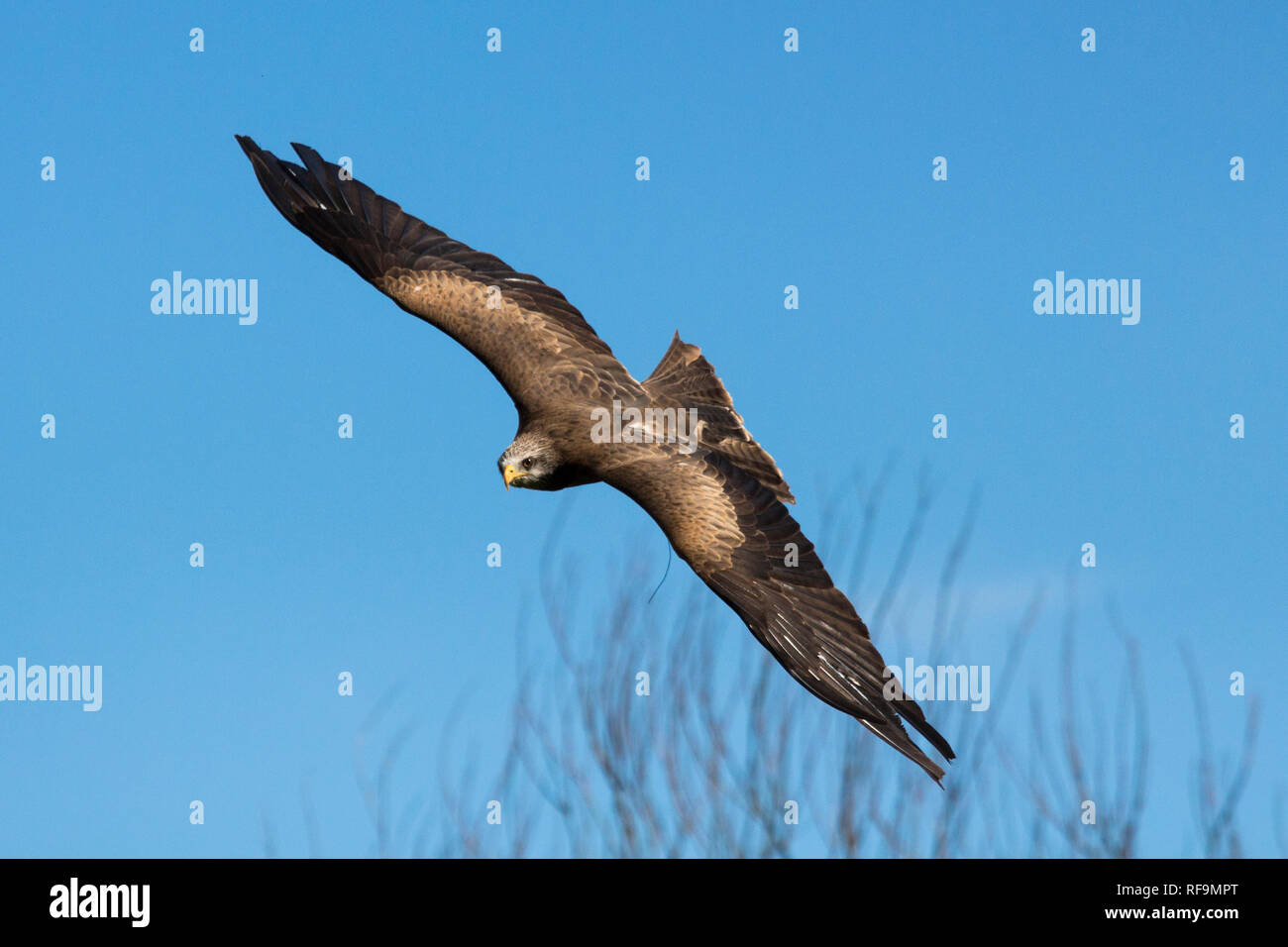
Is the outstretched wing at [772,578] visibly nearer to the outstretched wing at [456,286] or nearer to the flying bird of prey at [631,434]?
the flying bird of prey at [631,434]

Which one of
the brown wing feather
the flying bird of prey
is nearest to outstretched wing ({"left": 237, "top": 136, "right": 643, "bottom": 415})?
the flying bird of prey

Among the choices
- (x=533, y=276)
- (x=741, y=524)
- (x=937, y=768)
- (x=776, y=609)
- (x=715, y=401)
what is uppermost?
(x=533, y=276)

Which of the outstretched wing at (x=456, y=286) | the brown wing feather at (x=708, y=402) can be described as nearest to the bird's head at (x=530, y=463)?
the outstretched wing at (x=456, y=286)

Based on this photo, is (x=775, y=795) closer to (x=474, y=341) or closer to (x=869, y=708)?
(x=869, y=708)

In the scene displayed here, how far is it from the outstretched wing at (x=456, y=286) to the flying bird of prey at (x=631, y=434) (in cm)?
1

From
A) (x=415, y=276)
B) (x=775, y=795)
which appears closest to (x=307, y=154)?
(x=415, y=276)

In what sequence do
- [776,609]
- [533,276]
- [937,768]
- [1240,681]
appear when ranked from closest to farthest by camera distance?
1. [937,768]
2. [776,609]
3. [1240,681]
4. [533,276]

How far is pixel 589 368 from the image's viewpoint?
10.3 meters

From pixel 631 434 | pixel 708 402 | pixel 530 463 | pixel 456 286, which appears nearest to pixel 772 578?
pixel 631 434

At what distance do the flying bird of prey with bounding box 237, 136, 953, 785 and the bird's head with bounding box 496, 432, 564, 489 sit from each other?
0.01 metres

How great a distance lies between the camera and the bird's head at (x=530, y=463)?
9.86 meters

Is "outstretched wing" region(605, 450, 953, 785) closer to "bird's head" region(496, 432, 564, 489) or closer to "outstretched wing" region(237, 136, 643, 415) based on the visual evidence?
"bird's head" region(496, 432, 564, 489)

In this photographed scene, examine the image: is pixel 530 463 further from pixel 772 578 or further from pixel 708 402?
pixel 772 578
